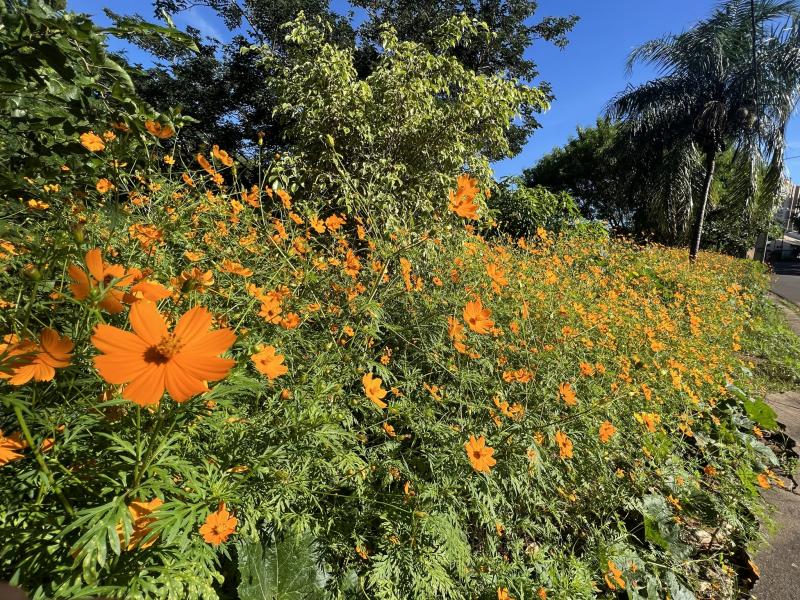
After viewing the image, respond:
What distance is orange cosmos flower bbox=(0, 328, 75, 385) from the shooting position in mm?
650

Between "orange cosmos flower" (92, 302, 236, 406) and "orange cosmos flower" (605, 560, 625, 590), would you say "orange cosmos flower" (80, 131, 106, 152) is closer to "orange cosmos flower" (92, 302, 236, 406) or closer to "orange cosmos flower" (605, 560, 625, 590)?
"orange cosmos flower" (92, 302, 236, 406)

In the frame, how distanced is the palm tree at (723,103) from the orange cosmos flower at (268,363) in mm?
12451

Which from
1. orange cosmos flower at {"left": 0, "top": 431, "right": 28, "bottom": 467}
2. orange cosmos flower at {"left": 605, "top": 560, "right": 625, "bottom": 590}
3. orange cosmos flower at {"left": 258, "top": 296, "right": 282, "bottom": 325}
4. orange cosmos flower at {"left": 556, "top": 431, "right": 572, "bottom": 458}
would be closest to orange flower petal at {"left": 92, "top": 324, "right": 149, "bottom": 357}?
orange cosmos flower at {"left": 0, "top": 431, "right": 28, "bottom": 467}

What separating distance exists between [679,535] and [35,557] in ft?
7.97

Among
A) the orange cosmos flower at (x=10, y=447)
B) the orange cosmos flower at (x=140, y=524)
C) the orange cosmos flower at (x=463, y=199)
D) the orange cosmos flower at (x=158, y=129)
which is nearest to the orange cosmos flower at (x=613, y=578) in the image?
the orange cosmos flower at (x=463, y=199)

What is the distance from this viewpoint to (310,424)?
41.5 inches

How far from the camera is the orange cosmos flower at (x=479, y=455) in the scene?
4.21 ft

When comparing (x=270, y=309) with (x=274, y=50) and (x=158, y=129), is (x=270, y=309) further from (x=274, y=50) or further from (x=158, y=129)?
(x=274, y=50)

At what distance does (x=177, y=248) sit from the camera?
5.61 ft

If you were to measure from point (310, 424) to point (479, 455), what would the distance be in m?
0.56

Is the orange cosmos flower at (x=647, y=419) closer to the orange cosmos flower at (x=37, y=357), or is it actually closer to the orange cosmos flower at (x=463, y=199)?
the orange cosmos flower at (x=463, y=199)

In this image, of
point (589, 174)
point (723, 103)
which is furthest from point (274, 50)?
point (589, 174)

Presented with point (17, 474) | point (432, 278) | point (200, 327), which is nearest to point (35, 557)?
point (17, 474)

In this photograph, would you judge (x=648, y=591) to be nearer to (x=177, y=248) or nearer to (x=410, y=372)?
(x=410, y=372)
